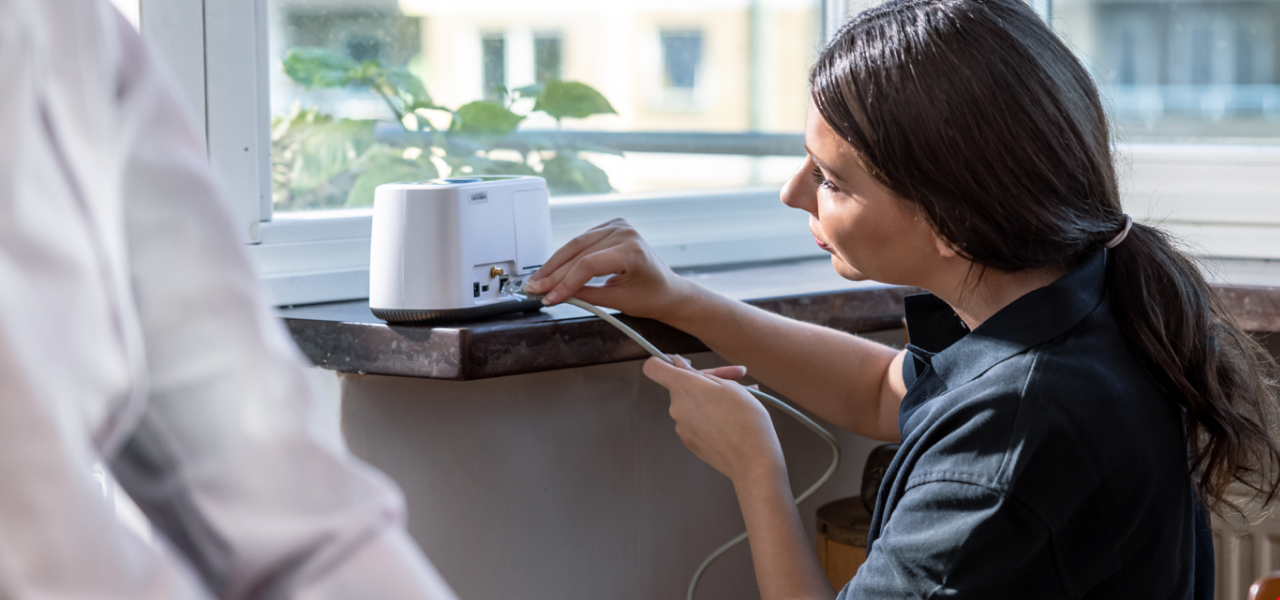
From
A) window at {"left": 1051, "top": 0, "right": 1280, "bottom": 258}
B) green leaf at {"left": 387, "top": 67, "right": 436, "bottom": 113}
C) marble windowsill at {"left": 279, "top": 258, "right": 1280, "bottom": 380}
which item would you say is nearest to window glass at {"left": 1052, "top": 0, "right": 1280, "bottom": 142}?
window at {"left": 1051, "top": 0, "right": 1280, "bottom": 258}

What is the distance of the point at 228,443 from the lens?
9.3 inches

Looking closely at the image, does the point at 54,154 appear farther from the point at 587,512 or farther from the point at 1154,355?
the point at 587,512

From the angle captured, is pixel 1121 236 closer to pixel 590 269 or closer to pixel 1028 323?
pixel 1028 323

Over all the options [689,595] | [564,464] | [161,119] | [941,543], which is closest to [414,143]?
[564,464]

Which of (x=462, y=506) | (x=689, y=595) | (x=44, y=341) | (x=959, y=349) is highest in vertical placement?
(x=44, y=341)

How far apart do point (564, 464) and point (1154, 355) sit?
0.55 m

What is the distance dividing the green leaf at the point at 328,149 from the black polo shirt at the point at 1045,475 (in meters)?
0.64

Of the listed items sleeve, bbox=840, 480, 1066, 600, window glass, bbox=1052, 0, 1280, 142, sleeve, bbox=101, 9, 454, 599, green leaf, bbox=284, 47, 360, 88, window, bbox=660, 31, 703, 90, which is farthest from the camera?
window glass, bbox=1052, 0, 1280, 142

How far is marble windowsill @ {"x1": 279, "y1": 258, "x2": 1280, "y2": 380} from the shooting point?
34.0 inches

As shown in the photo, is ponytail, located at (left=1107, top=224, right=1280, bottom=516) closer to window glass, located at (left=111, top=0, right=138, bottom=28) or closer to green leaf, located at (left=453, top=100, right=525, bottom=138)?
green leaf, located at (left=453, top=100, right=525, bottom=138)

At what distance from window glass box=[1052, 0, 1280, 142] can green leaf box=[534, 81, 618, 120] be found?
69cm

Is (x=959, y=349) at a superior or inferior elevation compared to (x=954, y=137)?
inferior

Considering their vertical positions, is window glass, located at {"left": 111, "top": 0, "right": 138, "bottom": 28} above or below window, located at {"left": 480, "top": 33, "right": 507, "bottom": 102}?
above

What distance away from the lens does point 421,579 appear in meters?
0.24
